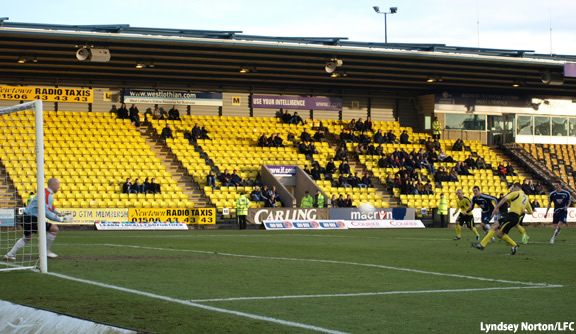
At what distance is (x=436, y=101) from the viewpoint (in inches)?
1939

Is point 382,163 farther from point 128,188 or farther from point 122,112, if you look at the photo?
point 128,188

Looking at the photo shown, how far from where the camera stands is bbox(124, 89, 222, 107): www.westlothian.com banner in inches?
1732

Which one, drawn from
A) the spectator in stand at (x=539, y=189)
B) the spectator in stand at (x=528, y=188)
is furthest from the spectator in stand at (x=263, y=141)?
the spectator in stand at (x=539, y=189)

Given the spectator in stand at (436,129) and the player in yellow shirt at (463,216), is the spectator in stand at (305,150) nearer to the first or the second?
the spectator in stand at (436,129)

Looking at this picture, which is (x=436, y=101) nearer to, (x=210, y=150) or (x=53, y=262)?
(x=210, y=150)

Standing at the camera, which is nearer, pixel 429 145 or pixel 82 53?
pixel 82 53

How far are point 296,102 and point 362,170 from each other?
A: 6.94 m

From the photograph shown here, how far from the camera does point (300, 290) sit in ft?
34.7

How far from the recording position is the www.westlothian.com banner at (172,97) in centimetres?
4400

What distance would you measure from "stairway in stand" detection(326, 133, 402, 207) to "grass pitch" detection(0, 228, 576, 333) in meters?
22.8

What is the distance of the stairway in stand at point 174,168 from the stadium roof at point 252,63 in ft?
12.2

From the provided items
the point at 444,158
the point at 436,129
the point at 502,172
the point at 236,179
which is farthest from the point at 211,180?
the point at 502,172

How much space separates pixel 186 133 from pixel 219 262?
2776cm

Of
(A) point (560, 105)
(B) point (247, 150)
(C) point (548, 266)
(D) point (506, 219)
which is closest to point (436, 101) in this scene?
(A) point (560, 105)
